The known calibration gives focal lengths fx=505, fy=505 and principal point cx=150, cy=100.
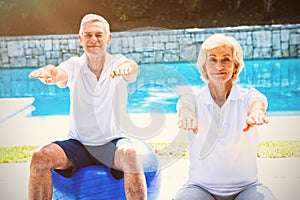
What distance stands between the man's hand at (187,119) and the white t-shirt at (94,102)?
448mm

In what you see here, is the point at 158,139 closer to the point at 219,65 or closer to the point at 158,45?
the point at 219,65

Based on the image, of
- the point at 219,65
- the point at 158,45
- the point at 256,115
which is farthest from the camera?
the point at 158,45

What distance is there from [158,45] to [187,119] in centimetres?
366

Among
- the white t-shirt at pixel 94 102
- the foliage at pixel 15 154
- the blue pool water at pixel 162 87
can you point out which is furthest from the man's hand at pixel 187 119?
the blue pool water at pixel 162 87

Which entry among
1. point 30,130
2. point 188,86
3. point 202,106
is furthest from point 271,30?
point 202,106

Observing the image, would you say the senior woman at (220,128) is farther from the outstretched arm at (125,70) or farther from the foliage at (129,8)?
the foliage at (129,8)

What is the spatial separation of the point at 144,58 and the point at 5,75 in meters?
1.88

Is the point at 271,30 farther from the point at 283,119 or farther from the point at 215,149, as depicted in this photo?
the point at 215,149

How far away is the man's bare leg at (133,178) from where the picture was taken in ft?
8.30

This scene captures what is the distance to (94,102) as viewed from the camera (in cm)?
274

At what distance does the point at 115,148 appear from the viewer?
266 cm

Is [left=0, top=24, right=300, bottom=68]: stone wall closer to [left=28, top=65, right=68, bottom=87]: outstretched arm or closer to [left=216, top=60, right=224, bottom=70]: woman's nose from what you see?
[left=28, top=65, right=68, bottom=87]: outstretched arm

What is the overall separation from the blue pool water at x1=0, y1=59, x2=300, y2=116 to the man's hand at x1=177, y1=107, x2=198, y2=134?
193 cm

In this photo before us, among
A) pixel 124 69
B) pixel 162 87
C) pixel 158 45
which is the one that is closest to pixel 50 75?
pixel 124 69
